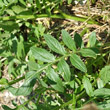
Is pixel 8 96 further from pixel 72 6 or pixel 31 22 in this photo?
pixel 72 6

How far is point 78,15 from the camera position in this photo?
2.11m

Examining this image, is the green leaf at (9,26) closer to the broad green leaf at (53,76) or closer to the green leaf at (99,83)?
the broad green leaf at (53,76)

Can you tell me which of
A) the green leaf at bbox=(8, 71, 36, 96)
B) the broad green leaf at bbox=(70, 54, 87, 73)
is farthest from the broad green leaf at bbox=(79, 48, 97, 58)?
the green leaf at bbox=(8, 71, 36, 96)

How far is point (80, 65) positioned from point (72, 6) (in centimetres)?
118

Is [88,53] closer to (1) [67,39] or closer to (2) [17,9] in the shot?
(1) [67,39]

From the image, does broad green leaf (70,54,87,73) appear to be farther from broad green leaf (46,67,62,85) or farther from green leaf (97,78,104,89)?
green leaf (97,78,104,89)

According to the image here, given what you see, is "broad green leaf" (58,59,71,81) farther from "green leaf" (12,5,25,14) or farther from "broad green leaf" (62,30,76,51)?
"green leaf" (12,5,25,14)

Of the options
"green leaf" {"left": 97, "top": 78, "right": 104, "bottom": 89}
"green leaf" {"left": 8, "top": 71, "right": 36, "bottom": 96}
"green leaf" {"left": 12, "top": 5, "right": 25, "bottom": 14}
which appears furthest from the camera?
"green leaf" {"left": 12, "top": 5, "right": 25, "bottom": 14}

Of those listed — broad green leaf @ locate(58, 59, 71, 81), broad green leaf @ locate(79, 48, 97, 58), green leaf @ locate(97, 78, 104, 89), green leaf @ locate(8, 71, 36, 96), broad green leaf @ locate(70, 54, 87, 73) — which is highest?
broad green leaf @ locate(79, 48, 97, 58)

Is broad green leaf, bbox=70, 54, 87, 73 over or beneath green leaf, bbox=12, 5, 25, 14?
beneath

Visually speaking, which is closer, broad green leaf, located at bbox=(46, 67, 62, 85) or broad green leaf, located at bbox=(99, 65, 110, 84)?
broad green leaf, located at bbox=(46, 67, 62, 85)

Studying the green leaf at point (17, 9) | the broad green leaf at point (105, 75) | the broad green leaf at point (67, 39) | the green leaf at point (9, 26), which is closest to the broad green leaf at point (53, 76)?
the broad green leaf at point (67, 39)

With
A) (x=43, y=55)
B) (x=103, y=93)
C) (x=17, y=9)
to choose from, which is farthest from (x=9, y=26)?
(x=103, y=93)

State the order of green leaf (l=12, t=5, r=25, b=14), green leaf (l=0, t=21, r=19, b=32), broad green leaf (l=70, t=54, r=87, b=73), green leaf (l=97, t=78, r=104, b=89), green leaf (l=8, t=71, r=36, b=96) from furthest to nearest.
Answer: green leaf (l=12, t=5, r=25, b=14), green leaf (l=0, t=21, r=19, b=32), green leaf (l=97, t=78, r=104, b=89), green leaf (l=8, t=71, r=36, b=96), broad green leaf (l=70, t=54, r=87, b=73)
